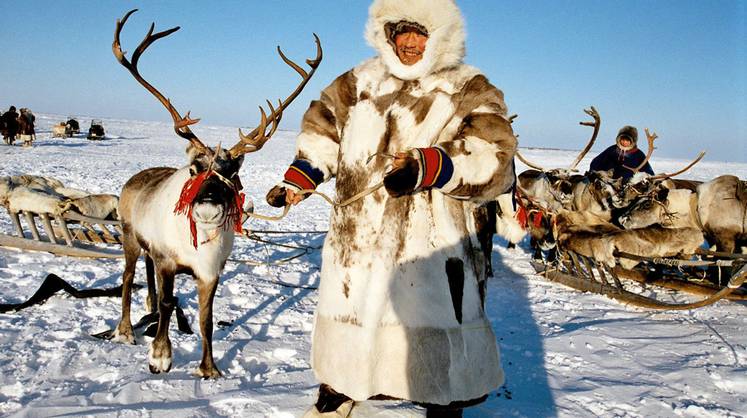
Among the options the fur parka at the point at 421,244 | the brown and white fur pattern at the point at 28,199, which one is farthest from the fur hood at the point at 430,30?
the brown and white fur pattern at the point at 28,199

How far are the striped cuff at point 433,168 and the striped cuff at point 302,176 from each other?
0.71m

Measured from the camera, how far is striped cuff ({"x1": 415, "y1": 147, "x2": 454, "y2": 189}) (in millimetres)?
1790

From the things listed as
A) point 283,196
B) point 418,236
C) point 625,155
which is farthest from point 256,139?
point 625,155

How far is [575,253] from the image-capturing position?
6121 millimetres

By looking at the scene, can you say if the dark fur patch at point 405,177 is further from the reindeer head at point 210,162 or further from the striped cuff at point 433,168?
the reindeer head at point 210,162

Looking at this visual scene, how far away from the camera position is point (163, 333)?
3.18 m

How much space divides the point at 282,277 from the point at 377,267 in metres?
3.84

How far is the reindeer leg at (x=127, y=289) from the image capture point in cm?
368

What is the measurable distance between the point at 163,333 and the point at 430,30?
99.2 inches

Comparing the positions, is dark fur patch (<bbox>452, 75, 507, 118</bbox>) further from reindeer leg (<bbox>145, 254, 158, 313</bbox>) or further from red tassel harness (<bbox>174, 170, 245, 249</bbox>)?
reindeer leg (<bbox>145, 254, 158, 313</bbox>)

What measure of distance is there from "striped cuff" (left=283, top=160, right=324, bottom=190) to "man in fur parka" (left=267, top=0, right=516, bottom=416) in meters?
0.20

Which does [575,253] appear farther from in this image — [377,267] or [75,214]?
[75,214]

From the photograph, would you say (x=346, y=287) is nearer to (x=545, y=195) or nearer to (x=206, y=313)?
(x=206, y=313)

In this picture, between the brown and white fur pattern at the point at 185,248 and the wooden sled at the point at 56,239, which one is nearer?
the brown and white fur pattern at the point at 185,248
